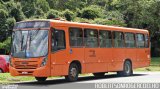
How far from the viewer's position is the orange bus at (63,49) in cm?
1914

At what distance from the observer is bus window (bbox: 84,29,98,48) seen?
22219mm

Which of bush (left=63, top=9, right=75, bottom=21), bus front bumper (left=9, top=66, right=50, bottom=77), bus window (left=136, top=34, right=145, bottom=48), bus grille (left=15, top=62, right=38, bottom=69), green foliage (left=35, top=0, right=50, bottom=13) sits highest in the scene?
green foliage (left=35, top=0, right=50, bottom=13)

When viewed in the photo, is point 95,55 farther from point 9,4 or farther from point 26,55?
point 9,4

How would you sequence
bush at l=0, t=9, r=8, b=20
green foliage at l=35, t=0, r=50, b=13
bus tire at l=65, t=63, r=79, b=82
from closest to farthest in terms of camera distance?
bus tire at l=65, t=63, r=79, b=82
bush at l=0, t=9, r=8, b=20
green foliage at l=35, t=0, r=50, b=13

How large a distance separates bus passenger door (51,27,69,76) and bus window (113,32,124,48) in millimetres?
5476

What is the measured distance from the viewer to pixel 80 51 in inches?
847

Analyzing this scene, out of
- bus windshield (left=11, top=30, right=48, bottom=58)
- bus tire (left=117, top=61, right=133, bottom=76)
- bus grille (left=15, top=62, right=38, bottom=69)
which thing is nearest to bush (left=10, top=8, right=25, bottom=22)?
bus tire (left=117, top=61, right=133, bottom=76)

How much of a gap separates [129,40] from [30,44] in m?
9.24

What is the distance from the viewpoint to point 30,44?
63.5 ft

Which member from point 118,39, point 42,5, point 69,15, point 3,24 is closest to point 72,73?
point 118,39

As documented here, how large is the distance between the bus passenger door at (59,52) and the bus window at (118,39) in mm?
5476

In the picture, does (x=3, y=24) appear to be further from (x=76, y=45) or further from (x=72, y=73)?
(x=72, y=73)

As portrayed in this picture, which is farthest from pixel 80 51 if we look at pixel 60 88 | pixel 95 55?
pixel 60 88

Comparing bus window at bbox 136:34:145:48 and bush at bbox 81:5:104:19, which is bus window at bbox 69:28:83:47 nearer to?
bus window at bbox 136:34:145:48
